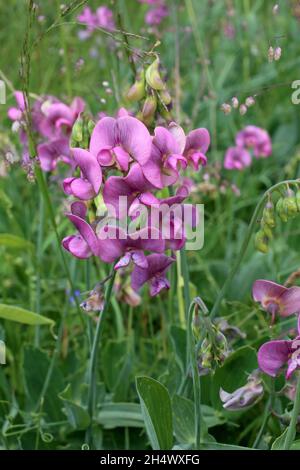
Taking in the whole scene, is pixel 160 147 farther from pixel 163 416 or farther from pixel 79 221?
pixel 163 416

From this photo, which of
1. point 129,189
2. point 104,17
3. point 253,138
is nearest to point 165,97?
point 129,189

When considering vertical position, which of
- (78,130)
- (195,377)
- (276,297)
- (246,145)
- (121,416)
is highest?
(246,145)

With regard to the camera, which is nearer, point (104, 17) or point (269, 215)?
point (269, 215)

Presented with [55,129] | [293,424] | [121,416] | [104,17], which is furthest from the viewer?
[104,17]

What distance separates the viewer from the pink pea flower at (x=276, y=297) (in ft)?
3.40

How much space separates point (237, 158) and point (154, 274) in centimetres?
104

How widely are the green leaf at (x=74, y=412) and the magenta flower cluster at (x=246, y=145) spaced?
2.91 ft

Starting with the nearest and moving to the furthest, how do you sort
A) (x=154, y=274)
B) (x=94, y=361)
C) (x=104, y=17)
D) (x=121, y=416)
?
(x=154, y=274) → (x=94, y=361) → (x=121, y=416) → (x=104, y=17)

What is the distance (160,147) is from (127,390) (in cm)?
57

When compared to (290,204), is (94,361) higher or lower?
lower

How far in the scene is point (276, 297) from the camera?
3.45 feet

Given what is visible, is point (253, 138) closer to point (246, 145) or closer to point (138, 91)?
point (246, 145)

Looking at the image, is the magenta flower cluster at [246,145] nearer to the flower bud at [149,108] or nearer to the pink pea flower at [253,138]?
the pink pea flower at [253,138]
